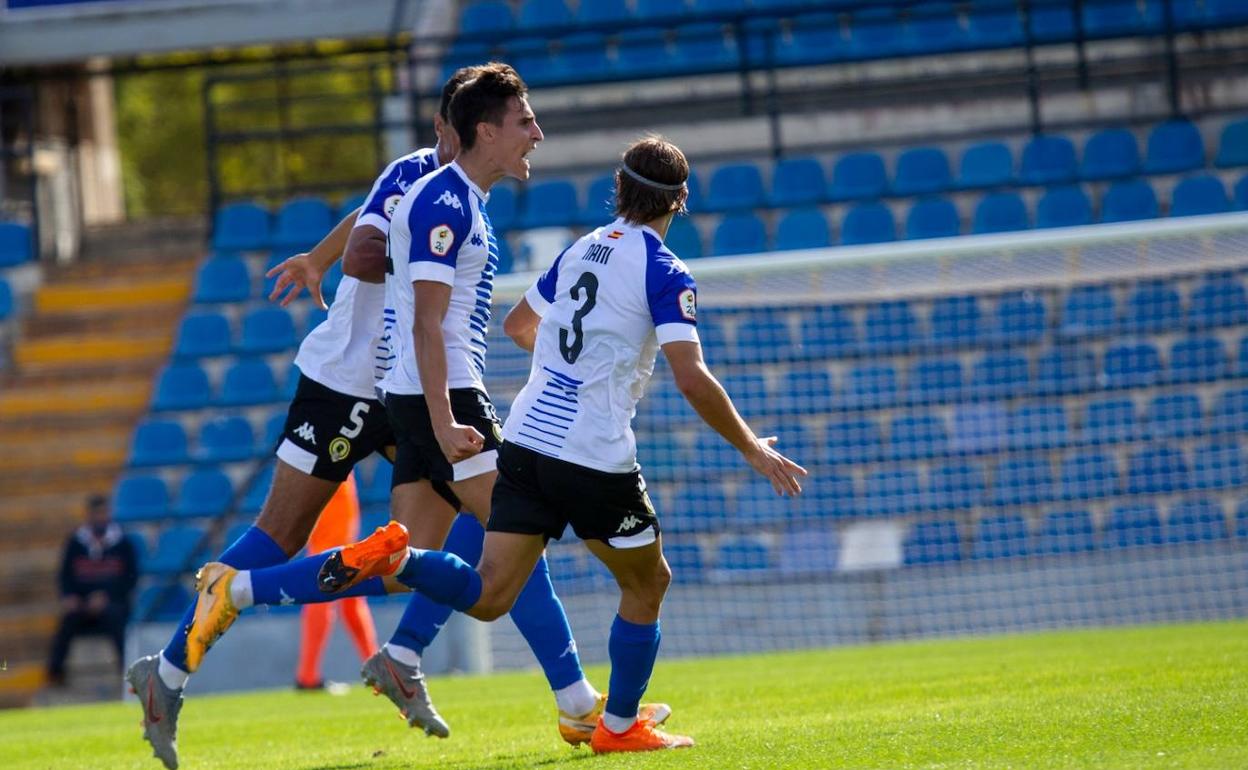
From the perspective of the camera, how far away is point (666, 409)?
12.8 m

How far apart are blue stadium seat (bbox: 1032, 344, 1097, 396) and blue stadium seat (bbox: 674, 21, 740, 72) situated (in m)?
5.92

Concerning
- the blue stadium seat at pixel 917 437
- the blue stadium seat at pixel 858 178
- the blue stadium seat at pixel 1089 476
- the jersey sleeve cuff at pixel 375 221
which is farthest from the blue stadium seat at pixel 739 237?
the jersey sleeve cuff at pixel 375 221

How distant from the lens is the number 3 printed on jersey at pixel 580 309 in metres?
5.46

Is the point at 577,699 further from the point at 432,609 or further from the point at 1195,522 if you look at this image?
the point at 1195,522

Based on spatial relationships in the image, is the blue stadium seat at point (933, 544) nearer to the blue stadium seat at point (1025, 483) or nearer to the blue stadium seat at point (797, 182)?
the blue stadium seat at point (1025, 483)

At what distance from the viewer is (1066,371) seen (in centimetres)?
1243

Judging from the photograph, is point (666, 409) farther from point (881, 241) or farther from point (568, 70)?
point (568, 70)

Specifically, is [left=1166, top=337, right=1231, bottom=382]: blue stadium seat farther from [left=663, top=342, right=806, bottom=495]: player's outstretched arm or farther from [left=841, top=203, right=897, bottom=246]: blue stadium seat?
[left=663, top=342, right=806, bottom=495]: player's outstretched arm

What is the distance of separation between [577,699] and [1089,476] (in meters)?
7.13

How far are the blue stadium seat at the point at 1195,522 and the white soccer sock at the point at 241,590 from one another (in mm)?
8089

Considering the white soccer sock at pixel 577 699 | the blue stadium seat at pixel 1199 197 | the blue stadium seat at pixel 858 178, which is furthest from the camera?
the blue stadium seat at pixel 858 178

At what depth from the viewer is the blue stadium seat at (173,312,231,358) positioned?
16.2 metres

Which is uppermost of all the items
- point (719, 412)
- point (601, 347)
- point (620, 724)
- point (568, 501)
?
point (601, 347)

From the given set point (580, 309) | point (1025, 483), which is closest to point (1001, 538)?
point (1025, 483)
